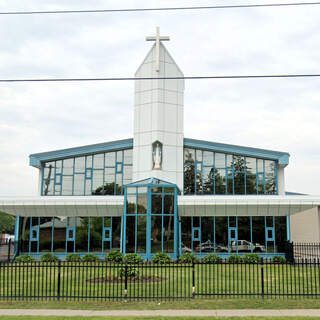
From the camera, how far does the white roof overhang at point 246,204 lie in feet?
94.9

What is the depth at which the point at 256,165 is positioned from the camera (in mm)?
31672

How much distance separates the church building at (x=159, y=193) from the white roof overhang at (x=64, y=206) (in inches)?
2.8

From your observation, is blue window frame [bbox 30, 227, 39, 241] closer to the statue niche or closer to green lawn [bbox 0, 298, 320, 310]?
the statue niche

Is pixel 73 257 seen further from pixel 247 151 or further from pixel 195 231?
pixel 247 151

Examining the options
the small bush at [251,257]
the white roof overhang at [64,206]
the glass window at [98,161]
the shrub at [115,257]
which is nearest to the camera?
the shrub at [115,257]

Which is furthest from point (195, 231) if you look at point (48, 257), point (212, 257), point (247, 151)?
point (48, 257)

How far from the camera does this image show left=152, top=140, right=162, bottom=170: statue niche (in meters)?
31.1

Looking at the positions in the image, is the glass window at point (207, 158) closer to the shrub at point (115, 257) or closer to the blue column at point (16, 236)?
the shrub at point (115, 257)

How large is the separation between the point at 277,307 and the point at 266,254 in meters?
17.0

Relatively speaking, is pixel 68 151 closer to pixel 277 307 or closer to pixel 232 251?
pixel 232 251

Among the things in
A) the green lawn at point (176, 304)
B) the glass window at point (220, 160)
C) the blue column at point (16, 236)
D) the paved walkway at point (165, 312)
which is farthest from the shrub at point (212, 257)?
A: the paved walkway at point (165, 312)

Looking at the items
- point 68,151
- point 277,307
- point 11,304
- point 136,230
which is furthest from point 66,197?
point 277,307

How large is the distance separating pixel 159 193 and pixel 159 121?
592cm

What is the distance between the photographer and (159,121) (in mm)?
31328
